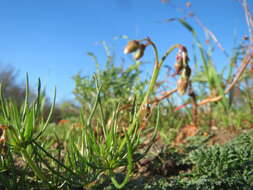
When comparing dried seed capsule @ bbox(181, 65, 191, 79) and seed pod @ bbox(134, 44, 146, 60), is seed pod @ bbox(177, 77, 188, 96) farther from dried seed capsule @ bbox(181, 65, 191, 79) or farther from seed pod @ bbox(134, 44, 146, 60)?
seed pod @ bbox(134, 44, 146, 60)

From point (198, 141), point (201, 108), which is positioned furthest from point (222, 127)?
point (198, 141)

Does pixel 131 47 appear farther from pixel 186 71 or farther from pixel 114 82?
pixel 114 82

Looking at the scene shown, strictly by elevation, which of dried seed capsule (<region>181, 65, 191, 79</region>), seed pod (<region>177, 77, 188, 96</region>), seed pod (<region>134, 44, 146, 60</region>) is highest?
seed pod (<region>134, 44, 146, 60</region>)

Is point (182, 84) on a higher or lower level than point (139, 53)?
lower

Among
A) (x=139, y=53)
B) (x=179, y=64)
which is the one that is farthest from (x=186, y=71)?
(x=139, y=53)

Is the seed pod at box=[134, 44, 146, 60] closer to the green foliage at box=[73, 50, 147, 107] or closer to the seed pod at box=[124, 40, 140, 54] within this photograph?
the seed pod at box=[124, 40, 140, 54]

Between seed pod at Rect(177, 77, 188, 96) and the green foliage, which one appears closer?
seed pod at Rect(177, 77, 188, 96)

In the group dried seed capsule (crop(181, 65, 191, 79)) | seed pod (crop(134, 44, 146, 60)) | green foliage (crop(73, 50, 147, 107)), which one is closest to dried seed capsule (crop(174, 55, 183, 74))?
dried seed capsule (crop(181, 65, 191, 79))

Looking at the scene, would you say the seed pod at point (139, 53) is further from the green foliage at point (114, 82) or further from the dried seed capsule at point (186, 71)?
the green foliage at point (114, 82)

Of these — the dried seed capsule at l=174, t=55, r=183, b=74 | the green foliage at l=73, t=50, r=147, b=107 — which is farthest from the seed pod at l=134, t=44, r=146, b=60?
the green foliage at l=73, t=50, r=147, b=107

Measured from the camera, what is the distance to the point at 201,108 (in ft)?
10.7

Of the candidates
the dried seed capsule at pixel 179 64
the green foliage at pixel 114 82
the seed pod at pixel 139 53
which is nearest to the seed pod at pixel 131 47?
the seed pod at pixel 139 53

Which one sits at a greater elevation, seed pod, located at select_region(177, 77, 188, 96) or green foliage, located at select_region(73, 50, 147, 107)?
green foliage, located at select_region(73, 50, 147, 107)

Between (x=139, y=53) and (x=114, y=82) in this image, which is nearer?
(x=139, y=53)
